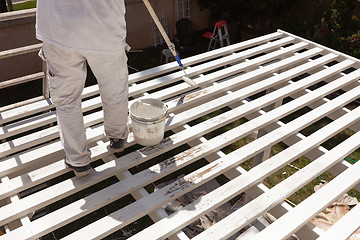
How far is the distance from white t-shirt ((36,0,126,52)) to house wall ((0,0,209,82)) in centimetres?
324

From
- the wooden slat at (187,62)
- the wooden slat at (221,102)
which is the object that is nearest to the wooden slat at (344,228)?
the wooden slat at (221,102)

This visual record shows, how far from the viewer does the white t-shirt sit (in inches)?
61.9

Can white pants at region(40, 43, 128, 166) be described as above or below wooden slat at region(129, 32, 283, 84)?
above

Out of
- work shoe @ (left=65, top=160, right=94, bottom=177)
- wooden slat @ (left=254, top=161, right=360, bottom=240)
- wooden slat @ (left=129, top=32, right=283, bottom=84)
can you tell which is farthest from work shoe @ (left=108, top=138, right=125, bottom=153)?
wooden slat @ (left=254, top=161, right=360, bottom=240)

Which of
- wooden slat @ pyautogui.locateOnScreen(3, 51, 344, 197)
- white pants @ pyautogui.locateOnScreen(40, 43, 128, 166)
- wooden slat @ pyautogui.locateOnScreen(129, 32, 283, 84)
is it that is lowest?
wooden slat @ pyautogui.locateOnScreen(3, 51, 344, 197)

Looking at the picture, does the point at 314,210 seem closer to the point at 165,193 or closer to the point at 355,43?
the point at 165,193

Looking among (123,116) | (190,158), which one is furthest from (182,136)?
(123,116)

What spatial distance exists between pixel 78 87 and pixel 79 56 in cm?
18

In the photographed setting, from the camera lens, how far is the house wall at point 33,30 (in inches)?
211

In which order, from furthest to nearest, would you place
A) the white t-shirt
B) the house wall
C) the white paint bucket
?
the house wall < the white paint bucket < the white t-shirt

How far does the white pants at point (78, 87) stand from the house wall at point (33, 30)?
A: 10.5 ft

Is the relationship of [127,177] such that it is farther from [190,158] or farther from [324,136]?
[324,136]

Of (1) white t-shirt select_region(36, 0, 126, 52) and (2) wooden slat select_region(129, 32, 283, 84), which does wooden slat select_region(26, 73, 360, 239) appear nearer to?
(1) white t-shirt select_region(36, 0, 126, 52)

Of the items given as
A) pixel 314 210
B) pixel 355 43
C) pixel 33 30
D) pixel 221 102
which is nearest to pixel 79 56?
pixel 221 102
